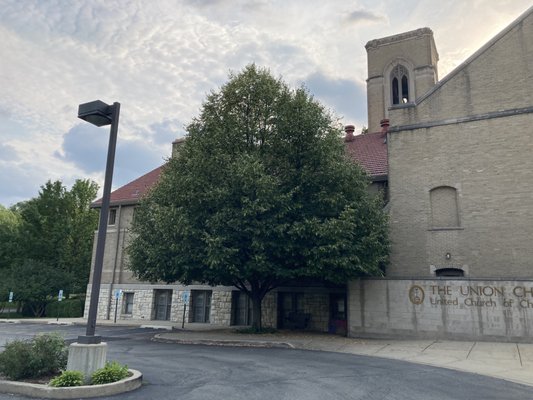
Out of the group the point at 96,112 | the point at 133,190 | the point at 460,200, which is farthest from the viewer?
the point at 133,190

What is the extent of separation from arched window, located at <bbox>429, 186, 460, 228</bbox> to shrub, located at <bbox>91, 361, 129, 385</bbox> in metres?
17.0

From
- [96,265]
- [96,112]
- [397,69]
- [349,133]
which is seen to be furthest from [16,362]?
[397,69]

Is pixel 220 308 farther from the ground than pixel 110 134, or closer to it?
closer to it

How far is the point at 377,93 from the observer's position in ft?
146

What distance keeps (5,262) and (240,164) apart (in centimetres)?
3815

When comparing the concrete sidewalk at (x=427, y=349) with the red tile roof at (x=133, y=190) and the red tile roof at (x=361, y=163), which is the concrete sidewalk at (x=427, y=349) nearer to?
the red tile roof at (x=361, y=163)

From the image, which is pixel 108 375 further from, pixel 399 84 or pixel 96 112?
pixel 399 84

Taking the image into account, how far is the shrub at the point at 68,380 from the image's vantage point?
871 cm

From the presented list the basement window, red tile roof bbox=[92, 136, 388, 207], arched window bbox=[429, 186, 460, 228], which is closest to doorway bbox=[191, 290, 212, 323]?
red tile roof bbox=[92, 136, 388, 207]

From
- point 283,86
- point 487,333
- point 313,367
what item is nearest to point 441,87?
point 283,86

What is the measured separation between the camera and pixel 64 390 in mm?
8406

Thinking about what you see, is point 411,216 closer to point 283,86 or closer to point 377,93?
point 283,86

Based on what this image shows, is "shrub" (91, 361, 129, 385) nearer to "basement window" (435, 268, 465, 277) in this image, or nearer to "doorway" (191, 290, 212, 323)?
"basement window" (435, 268, 465, 277)

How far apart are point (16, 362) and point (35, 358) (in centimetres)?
37
